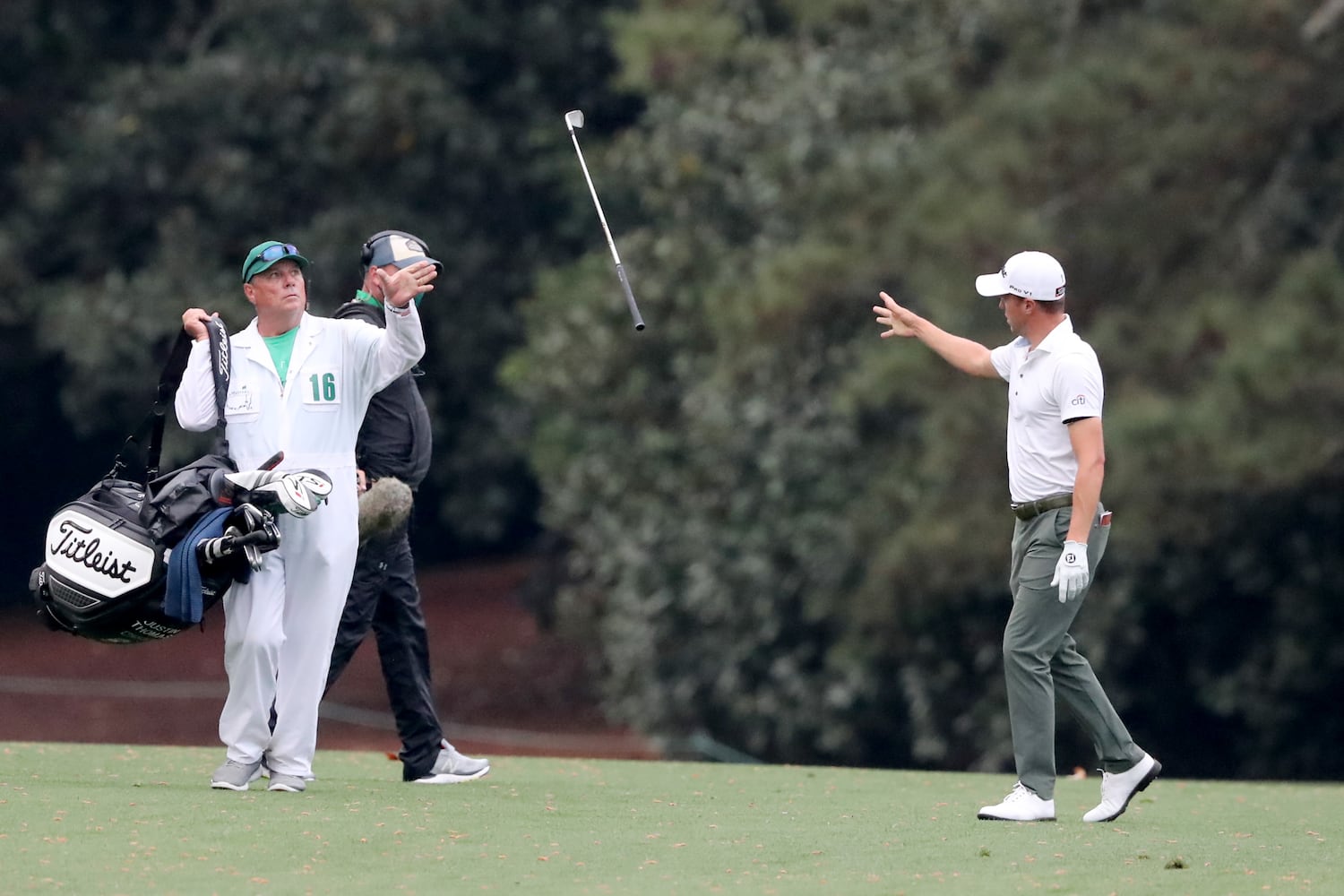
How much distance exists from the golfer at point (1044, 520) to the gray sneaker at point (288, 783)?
2359 millimetres

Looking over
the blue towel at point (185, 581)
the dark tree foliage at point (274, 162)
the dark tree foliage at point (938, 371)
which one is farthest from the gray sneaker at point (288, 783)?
the dark tree foliage at point (274, 162)

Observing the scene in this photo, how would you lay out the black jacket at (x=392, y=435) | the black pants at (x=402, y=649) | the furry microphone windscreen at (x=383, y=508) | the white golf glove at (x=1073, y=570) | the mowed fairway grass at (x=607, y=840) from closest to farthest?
the mowed fairway grass at (x=607, y=840), the white golf glove at (x=1073, y=570), the furry microphone windscreen at (x=383, y=508), the black pants at (x=402, y=649), the black jacket at (x=392, y=435)

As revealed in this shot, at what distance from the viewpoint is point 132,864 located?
605cm

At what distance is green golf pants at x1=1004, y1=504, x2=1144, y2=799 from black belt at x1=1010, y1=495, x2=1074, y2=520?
2cm

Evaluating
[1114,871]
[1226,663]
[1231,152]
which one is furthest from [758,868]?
[1226,663]

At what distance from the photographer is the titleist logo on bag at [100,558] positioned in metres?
7.29

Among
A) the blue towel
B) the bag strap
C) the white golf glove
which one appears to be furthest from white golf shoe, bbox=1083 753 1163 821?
the bag strap

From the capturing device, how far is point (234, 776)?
25.2 feet

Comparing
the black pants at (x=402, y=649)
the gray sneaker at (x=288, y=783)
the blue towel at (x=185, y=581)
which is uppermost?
the blue towel at (x=185, y=581)

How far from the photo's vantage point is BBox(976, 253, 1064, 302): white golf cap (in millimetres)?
7398

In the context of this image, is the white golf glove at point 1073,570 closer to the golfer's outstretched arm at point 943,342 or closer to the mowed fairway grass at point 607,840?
the mowed fairway grass at point 607,840

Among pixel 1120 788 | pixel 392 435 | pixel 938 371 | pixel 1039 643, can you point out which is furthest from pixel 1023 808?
pixel 938 371

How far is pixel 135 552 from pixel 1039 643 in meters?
3.00

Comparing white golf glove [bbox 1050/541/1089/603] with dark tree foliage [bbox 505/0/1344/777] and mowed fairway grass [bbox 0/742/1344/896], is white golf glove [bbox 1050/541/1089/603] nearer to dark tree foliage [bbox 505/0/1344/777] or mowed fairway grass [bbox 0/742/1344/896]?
mowed fairway grass [bbox 0/742/1344/896]
